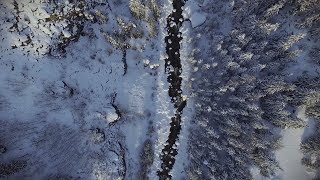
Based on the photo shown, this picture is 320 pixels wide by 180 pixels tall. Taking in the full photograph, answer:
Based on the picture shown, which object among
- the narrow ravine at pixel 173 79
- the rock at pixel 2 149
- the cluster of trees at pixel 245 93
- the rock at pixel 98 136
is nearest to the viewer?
the cluster of trees at pixel 245 93

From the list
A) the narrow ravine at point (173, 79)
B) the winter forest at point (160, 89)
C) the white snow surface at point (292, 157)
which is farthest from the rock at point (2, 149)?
the white snow surface at point (292, 157)

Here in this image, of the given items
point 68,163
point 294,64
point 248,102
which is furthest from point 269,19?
point 68,163

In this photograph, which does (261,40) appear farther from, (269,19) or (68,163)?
(68,163)

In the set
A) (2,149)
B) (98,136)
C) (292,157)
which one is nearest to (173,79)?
(98,136)

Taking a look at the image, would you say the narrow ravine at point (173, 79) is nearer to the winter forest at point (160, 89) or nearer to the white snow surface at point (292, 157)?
the winter forest at point (160, 89)

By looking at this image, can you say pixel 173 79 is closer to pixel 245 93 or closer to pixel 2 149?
pixel 245 93

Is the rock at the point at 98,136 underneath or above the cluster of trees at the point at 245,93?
underneath

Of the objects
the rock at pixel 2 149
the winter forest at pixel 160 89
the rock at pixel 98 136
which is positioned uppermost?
the winter forest at pixel 160 89
